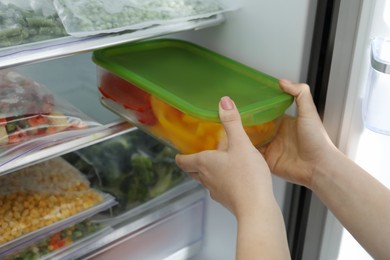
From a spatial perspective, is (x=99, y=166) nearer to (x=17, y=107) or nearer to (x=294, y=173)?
(x=17, y=107)

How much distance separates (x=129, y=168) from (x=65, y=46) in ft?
1.58

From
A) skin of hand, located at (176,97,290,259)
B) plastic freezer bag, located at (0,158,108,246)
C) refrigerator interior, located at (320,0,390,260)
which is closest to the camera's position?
skin of hand, located at (176,97,290,259)

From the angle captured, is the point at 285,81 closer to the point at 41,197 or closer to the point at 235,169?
the point at 235,169

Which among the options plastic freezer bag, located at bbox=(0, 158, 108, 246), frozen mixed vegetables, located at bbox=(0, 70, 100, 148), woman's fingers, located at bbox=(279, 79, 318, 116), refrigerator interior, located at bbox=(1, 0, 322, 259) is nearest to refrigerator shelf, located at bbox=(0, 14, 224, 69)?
refrigerator interior, located at bbox=(1, 0, 322, 259)

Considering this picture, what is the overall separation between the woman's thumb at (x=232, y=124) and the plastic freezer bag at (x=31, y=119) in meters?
0.26

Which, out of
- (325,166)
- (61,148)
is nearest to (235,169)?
(325,166)

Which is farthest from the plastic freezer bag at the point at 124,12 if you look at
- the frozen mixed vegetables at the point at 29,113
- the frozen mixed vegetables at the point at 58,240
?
the frozen mixed vegetables at the point at 58,240

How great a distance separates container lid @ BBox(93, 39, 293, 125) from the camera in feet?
2.96

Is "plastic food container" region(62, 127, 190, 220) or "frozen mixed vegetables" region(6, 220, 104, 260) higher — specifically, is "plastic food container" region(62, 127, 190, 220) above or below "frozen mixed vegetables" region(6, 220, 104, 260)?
above

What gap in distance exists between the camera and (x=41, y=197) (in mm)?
1062

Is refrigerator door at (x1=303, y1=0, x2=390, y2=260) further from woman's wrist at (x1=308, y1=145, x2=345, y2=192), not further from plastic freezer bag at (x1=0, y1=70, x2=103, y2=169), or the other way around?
plastic freezer bag at (x1=0, y1=70, x2=103, y2=169)

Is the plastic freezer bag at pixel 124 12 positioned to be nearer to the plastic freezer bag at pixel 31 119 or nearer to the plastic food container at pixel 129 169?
the plastic freezer bag at pixel 31 119

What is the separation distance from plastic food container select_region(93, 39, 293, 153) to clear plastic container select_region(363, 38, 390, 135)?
15 cm

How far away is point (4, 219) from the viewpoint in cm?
100
